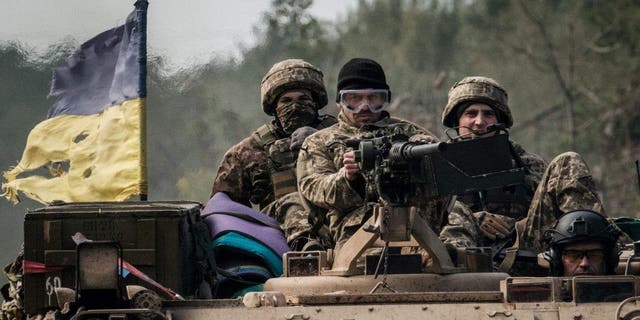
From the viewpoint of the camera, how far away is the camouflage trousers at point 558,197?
15555 millimetres

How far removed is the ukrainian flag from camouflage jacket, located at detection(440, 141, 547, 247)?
10.6 ft

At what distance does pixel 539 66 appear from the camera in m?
45.3

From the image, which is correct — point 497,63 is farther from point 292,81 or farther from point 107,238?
point 107,238

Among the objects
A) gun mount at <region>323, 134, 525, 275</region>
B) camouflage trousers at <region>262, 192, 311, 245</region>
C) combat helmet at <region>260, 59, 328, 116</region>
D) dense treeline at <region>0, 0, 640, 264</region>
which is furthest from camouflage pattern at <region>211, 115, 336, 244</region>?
dense treeline at <region>0, 0, 640, 264</region>

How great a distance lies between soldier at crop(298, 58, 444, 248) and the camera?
14.1 meters

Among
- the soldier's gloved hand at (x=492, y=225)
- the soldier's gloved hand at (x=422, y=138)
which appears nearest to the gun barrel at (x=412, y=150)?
the soldier's gloved hand at (x=422, y=138)

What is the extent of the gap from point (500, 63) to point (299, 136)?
1263 inches

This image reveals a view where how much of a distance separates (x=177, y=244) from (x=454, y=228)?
2123 millimetres

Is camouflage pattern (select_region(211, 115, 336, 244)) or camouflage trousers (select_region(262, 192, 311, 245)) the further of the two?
camouflage pattern (select_region(211, 115, 336, 244))

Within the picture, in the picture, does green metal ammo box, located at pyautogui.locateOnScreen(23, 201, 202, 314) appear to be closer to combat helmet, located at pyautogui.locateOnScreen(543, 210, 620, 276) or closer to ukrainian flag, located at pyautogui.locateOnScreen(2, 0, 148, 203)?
combat helmet, located at pyautogui.locateOnScreen(543, 210, 620, 276)

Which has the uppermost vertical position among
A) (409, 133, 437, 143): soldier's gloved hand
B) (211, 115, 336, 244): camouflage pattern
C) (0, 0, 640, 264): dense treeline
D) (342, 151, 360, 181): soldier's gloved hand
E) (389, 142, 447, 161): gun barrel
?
(0, 0, 640, 264): dense treeline

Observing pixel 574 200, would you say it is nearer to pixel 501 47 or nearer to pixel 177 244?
pixel 177 244

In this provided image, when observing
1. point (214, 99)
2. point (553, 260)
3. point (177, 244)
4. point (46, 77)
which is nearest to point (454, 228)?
point (553, 260)

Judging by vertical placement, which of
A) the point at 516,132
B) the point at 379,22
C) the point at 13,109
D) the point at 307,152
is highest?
the point at 379,22
